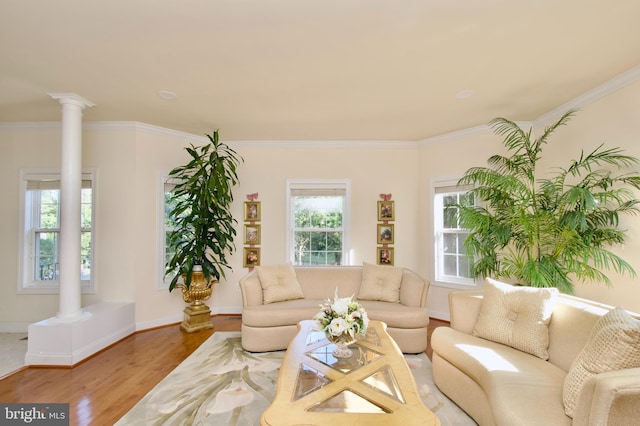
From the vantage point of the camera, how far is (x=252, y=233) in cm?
461

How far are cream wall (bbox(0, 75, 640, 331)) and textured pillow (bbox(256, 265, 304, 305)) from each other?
97cm

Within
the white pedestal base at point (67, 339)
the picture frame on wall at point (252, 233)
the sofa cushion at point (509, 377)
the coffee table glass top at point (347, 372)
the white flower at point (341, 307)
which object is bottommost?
the white pedestal base at point (67, 339)

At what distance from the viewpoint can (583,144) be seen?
3029 millimetres

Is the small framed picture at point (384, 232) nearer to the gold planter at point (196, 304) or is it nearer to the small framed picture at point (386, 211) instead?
the small framed picture at point (386, 211)

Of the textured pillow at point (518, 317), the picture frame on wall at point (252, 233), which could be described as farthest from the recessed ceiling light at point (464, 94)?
the picture frame on wall at point (252, 233)

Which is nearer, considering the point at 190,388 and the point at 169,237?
the point at 190,388

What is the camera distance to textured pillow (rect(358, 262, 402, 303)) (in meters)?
3.52

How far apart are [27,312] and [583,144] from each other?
267 inches

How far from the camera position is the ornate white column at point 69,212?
305 cm

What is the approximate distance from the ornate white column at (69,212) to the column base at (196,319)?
1.13 meters

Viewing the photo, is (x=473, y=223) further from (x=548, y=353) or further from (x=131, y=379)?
(x=131, y=379)

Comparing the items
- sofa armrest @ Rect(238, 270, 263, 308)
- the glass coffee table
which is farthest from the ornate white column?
the glass coffee table

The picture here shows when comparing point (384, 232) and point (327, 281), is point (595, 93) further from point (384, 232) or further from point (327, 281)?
point (327, 281)

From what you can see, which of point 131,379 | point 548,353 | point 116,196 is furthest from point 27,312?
point 548,353
